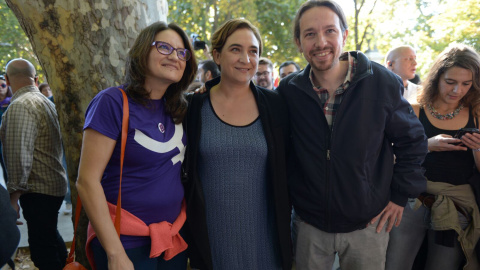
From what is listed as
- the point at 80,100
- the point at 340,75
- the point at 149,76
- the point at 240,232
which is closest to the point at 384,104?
the point at 340,75

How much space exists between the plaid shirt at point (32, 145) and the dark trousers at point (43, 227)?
0.34ft

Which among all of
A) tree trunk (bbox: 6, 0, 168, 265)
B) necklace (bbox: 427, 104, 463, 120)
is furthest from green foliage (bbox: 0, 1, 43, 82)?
necklace (bbox: 427, 104, 463, 120)

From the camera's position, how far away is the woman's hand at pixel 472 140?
2.20m

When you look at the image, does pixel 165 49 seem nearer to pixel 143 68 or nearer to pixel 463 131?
pixel 143 68

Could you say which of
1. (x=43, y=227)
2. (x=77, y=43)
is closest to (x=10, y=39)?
(x=43, y=227)

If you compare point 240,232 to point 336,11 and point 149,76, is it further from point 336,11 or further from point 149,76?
point 336,11

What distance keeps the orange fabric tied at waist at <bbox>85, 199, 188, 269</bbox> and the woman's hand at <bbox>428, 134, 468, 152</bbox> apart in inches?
72.0

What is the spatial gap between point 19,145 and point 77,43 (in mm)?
1261

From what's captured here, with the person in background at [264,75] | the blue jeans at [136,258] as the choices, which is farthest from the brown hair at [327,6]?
the person in background at [264,75]

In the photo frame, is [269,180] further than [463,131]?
No

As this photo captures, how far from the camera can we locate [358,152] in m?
1.88

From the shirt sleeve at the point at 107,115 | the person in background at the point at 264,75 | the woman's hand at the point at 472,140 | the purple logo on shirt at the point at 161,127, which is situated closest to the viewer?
the shirt sleeve at the point at 107,115

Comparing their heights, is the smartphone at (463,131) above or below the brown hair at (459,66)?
below

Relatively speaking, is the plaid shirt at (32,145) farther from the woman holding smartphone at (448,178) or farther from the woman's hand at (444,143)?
the woman's hand at (444,143)
